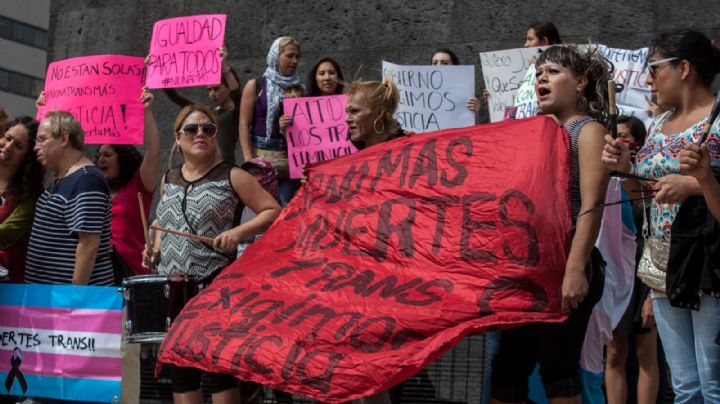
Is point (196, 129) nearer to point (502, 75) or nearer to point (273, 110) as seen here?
point (273, 110)

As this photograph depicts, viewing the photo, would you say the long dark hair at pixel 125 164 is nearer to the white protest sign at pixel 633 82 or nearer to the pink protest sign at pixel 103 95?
the pink protest sign at pixel 103 95

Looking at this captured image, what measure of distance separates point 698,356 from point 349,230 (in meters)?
1.65

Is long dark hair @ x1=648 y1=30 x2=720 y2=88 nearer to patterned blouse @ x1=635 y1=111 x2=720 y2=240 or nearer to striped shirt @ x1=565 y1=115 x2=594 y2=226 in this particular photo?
patterned blouse @ x1=635 y1=111 x2=720 y2=240

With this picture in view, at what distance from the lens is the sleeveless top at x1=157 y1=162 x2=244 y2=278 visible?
633 cm

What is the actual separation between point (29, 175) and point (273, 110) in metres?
1.97

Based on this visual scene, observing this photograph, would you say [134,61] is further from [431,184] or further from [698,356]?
[698,356]

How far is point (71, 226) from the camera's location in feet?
22.8

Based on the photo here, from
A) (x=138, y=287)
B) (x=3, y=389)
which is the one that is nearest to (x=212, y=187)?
(x=138, y=287)

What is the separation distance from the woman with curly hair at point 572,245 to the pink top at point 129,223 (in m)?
3.42

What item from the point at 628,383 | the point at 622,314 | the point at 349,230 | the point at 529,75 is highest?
the point at 529,75

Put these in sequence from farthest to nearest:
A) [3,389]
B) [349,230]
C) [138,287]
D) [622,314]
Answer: [3,389], [622,314], [138,287], [349,230]

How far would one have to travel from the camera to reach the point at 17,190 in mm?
7562

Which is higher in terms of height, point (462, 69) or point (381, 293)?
point (462, 69)

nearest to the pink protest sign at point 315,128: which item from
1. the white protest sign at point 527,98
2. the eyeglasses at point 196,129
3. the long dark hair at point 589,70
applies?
the white protest sign at point 527,98
